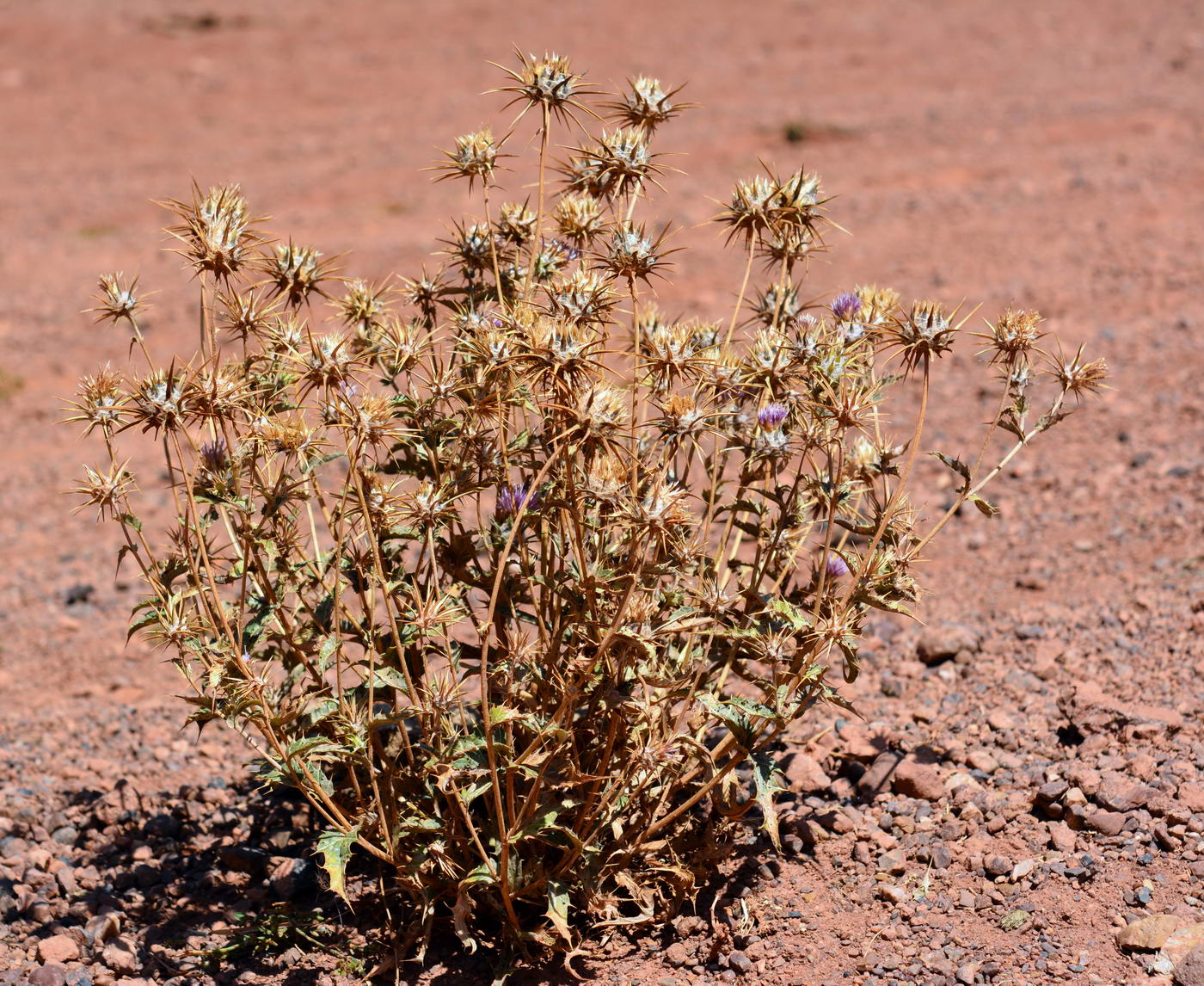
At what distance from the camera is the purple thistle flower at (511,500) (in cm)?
282

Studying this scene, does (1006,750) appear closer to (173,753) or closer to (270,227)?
(173,753)

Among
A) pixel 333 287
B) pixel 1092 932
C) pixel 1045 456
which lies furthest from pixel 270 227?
pixel 1092 932

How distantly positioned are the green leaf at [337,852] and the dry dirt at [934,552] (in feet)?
Result: 2.03

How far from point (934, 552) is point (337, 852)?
3819mm

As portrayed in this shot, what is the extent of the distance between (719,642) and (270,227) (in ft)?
27.3

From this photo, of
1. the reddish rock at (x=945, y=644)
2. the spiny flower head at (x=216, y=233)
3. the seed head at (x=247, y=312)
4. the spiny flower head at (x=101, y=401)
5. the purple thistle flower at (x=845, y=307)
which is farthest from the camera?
the reddish rock at (x=945, y=644)

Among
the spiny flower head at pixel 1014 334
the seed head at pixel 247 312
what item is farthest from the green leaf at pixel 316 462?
the spiny flower head at pixel 1014 334

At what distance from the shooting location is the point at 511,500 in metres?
2.86

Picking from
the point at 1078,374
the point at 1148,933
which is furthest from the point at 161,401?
the point at 1148,933

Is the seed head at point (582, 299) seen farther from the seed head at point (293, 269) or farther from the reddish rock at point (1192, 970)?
the reddish rock at point (1192, 970)

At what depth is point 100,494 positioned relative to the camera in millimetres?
2748

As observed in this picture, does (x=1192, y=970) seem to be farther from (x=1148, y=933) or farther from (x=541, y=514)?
(x=541, y=514)

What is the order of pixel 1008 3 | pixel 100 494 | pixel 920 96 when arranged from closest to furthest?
pixel 100 494, pixel 920 96, pixel 1008 3

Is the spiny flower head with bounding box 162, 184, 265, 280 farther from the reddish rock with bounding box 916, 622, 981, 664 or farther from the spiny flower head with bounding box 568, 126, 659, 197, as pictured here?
the reddish rock with bounding box 916, 622, 981, 664
